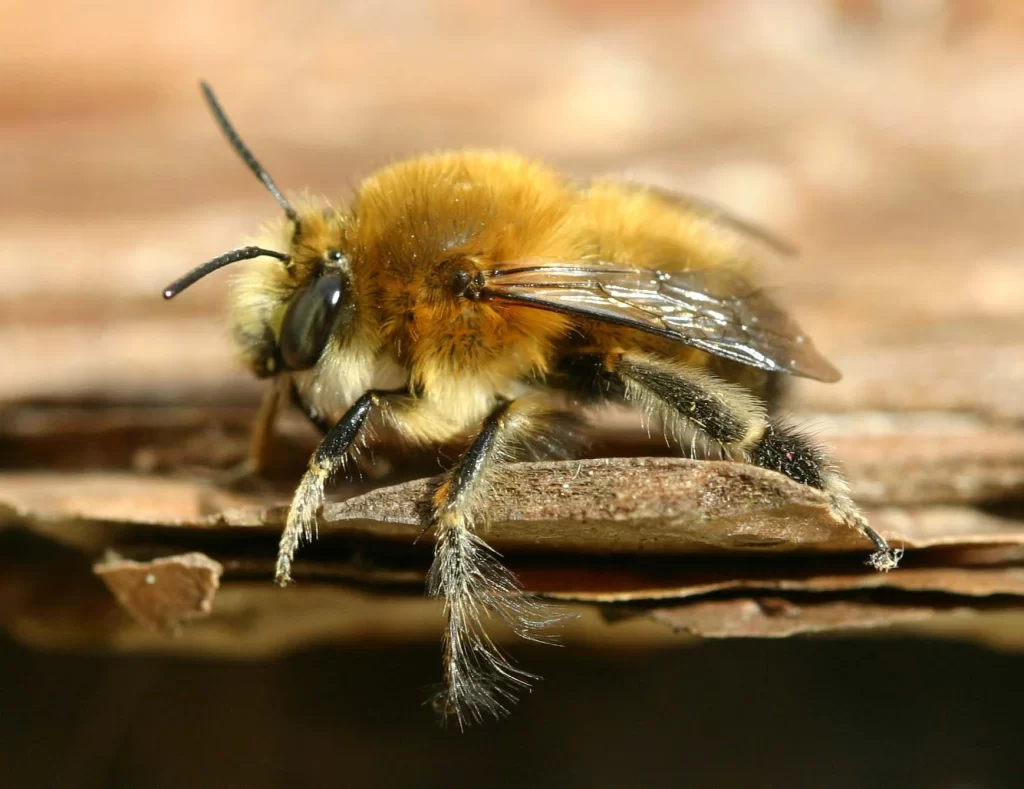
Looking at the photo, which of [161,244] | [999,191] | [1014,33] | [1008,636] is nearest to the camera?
[1008,636]

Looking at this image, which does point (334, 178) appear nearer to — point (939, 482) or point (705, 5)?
point (705, 5)

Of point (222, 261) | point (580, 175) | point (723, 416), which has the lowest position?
point (723, 416)

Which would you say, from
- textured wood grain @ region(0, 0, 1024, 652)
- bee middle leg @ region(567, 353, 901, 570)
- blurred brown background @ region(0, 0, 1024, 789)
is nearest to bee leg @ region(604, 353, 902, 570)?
bee middle leg @ region(567, 353, 901, 570)

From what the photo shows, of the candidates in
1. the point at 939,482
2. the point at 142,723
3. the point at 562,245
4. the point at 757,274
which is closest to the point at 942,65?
the point at 757,274

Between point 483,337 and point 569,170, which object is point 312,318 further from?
point 569,170

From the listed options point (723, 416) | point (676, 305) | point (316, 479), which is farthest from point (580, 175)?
point (316, 479)
